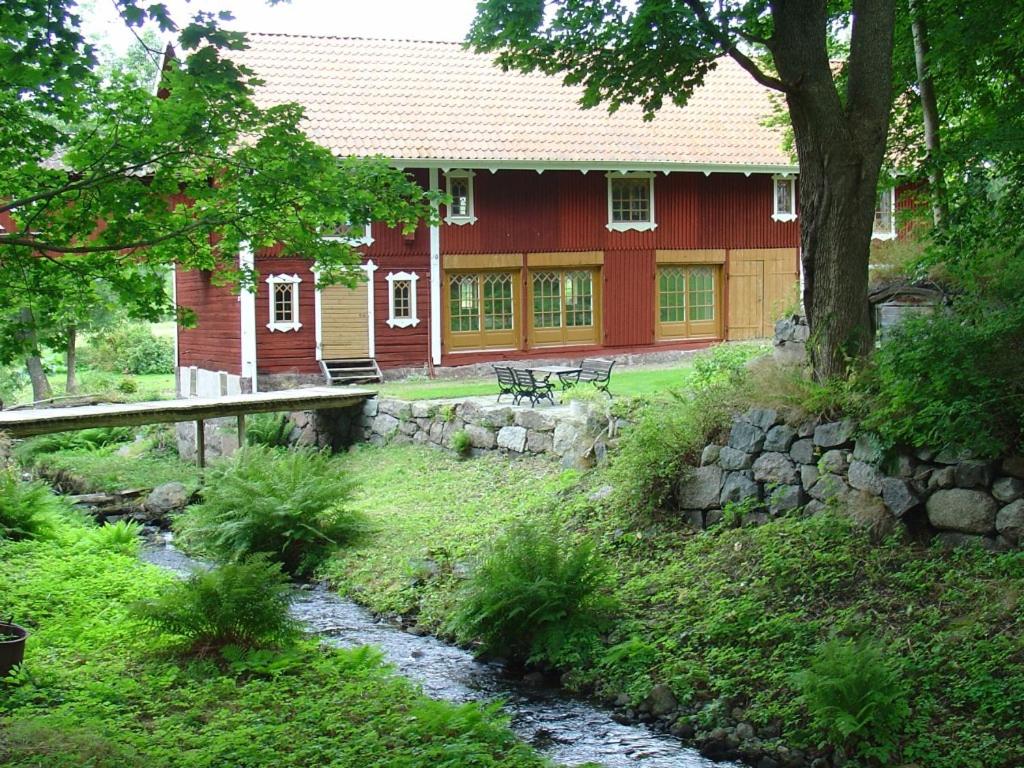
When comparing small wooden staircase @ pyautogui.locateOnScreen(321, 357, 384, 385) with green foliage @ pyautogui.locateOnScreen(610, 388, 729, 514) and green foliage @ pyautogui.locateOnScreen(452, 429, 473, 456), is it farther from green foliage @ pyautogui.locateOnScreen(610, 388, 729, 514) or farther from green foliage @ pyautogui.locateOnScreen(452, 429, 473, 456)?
green foliage @ pyautogui.locateOnScreen(610, 388, 729, 514)

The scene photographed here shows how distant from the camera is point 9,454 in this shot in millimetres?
16578

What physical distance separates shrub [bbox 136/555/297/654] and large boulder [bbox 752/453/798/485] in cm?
457

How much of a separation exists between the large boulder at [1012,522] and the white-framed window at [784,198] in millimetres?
18208

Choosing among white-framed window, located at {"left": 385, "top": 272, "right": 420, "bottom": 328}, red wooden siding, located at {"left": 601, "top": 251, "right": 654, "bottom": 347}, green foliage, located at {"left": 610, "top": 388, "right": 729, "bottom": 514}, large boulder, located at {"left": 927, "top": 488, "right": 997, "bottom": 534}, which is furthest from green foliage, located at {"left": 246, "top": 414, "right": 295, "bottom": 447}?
large boulder, located at {"left": 927, "top": 488, "right": 997, "bottom": 534}

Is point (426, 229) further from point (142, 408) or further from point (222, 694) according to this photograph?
point (222, 694)

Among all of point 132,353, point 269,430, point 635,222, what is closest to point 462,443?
point 269,430

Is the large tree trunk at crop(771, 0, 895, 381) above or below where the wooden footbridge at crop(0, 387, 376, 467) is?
above

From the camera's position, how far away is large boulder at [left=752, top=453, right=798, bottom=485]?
34.9 feet

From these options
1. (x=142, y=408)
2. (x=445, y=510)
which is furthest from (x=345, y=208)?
(x=142, y=408)

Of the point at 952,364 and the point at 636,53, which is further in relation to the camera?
the point at 636,53

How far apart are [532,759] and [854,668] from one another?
2.17 meters

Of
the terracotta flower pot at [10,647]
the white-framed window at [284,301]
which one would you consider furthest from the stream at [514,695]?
the white-framed window at [284,301]

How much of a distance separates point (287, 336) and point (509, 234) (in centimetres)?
498

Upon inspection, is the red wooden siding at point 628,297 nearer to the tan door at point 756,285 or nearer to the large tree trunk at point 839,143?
the tan door at point 756,285
